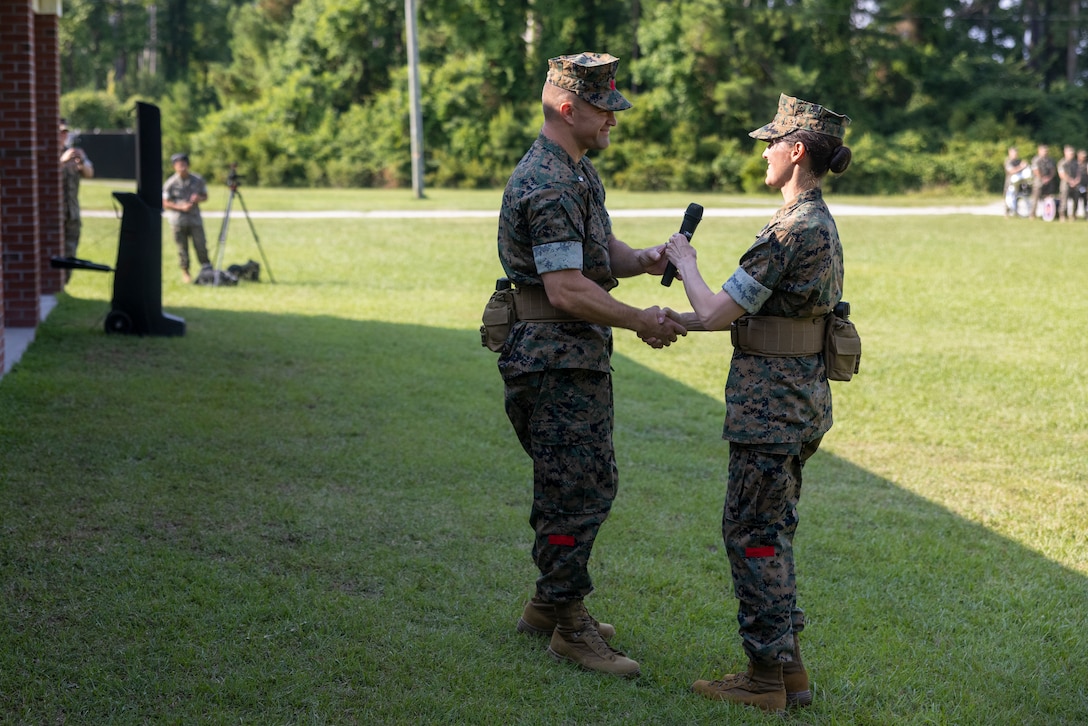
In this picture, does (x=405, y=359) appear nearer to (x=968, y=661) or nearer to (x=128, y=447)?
(x=128, y=447)

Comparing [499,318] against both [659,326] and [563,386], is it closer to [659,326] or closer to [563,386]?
[563,386]

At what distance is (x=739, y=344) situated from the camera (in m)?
3.84

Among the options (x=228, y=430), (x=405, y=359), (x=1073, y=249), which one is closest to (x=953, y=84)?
(x=1073, y=249)

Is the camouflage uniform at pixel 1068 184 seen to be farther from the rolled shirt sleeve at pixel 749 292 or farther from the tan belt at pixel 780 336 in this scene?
the rolled shirt sleeve at pixel 749 292

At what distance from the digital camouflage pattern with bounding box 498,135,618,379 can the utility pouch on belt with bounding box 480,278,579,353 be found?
1.0 inches

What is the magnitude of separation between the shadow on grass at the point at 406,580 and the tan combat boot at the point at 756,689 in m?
0.08

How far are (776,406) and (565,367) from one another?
2.46 feet

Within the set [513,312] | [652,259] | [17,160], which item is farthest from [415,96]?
[513,312]

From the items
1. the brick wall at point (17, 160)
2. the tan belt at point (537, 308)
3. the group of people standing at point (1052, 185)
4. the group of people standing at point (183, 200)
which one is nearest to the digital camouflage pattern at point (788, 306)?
the tan belt at point (537, 308)

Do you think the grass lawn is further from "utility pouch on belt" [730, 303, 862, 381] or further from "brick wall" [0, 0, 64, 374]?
"utility pouch on belt" [730, 303, 862, 381]

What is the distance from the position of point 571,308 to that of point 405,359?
704 cm

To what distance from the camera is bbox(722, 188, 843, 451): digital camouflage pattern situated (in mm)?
3652

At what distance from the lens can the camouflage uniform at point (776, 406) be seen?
12.0ft

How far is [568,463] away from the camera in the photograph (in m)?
4.03
